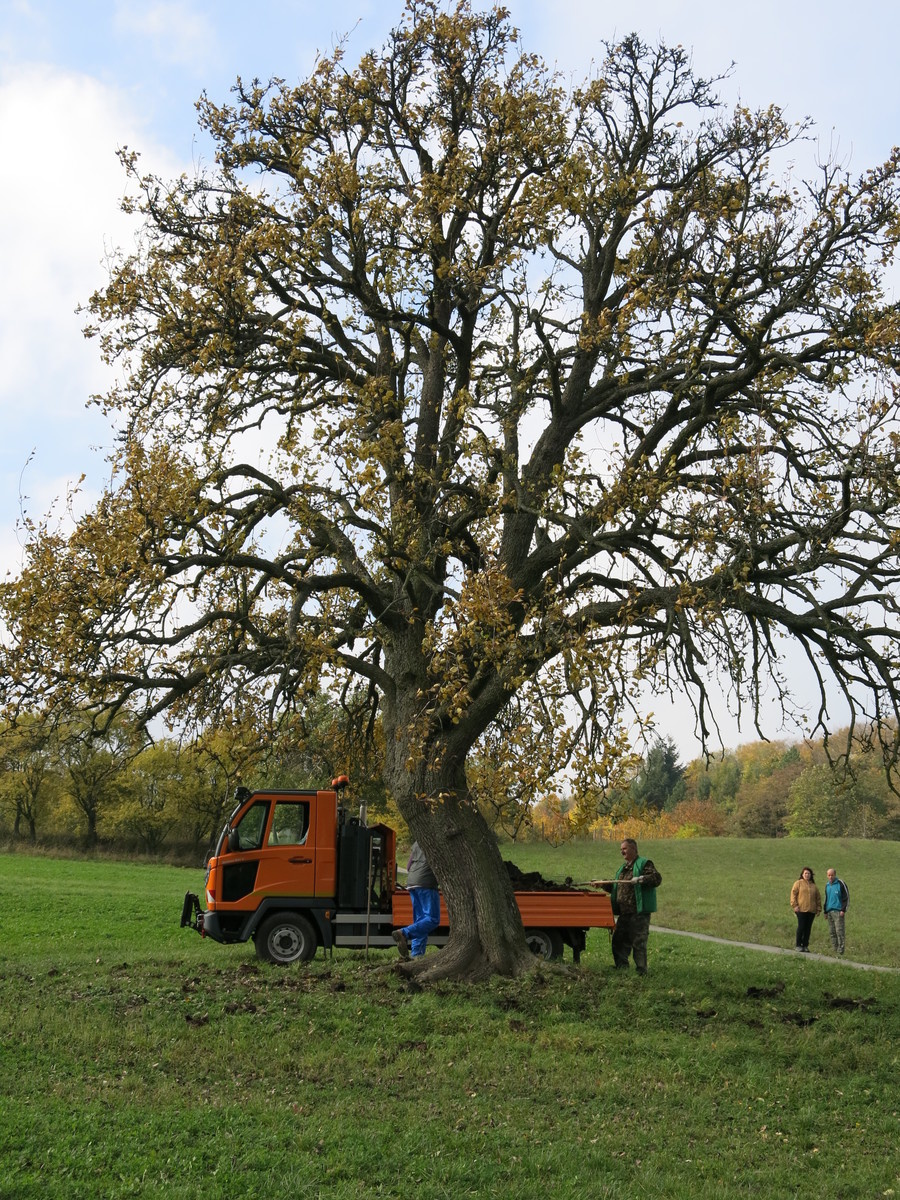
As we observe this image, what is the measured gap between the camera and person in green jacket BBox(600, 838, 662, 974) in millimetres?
15875

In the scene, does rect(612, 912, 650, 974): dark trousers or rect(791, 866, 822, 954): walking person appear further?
rect(791, 866, 822, 954): walking person

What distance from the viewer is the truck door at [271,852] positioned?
1659 cm

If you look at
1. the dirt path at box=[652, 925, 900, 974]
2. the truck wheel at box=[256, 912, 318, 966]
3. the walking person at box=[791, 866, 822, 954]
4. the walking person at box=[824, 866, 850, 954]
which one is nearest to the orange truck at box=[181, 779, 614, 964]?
the truck wheel at box=[256, 912, 318, 966]

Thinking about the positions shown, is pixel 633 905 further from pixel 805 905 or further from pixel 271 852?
pixel 805 905

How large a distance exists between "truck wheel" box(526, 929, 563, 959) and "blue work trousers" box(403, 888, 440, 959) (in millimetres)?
1629

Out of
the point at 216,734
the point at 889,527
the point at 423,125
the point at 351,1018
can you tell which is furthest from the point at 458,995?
the point at 423,125

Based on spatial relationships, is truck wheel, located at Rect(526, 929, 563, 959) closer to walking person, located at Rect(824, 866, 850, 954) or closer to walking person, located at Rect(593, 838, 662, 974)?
walking person, located at Rect(593, 838, 662, 974)

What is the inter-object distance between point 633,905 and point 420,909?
320 cm

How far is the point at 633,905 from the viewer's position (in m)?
16.0

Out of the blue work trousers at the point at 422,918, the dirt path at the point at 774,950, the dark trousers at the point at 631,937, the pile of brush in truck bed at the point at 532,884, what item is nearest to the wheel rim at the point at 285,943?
the blue work trousers at the point at 422,918

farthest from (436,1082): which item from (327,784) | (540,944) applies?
(327,784)

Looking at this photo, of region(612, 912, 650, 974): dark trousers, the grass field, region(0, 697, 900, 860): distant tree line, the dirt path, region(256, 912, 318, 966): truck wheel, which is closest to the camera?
the grass field

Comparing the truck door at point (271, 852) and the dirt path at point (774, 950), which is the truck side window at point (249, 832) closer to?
the truck door at point (271, 852)

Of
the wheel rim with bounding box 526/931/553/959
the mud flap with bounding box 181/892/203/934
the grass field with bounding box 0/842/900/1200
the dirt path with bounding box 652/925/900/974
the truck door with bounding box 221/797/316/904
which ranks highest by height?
the truck door with bounding box 221/797/316/904
